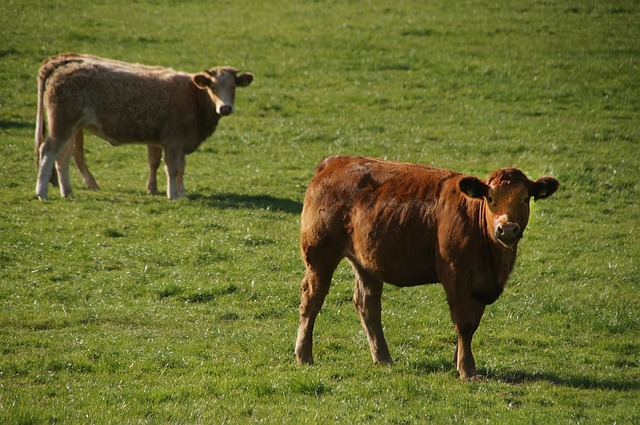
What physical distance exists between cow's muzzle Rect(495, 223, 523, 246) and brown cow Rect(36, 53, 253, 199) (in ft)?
36.4

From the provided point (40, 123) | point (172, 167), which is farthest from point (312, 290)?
point (40, 123)

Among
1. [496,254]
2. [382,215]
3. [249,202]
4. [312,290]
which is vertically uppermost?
[382,215]

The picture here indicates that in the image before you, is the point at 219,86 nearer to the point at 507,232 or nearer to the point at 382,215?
the point at 382,215

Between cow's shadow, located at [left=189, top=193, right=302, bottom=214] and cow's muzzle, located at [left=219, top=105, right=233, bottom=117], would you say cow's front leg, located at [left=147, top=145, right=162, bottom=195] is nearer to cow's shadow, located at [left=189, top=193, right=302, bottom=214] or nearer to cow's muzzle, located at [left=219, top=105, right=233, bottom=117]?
cow's shadow, located at [left=189, top=193, right=302, bottom=214]

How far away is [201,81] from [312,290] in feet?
34.2

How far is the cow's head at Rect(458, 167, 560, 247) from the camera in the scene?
10.1 metres

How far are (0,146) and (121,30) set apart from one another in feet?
36.2

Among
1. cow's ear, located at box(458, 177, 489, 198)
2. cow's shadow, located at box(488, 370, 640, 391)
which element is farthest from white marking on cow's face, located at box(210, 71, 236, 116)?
cow's shadow, located at box(488, 370, 640, 391)

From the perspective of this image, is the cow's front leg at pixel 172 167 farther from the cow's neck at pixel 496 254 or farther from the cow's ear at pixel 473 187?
the cow's ear at pixel 473 187

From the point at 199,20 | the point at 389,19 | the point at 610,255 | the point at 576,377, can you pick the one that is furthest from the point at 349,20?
the point at 576,377

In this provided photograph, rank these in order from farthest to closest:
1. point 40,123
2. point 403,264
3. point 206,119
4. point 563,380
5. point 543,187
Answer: point 206,119, point 40,123, point 403,264, point 563,380, point 543,187

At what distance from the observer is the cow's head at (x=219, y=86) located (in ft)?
68.0

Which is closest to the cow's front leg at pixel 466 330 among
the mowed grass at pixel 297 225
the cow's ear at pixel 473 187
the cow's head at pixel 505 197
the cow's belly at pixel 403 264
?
the mowed grass at pixel 297 225

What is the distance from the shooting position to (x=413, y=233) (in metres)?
10.9
